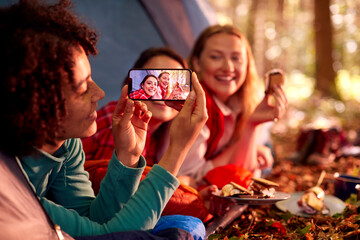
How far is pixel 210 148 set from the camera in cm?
238

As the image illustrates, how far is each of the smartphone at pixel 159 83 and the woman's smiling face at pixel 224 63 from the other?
3.43 ft

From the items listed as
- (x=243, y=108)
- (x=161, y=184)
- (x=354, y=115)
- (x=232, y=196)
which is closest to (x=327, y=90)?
(x=354, y=115)

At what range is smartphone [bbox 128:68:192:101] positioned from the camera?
1269 mm

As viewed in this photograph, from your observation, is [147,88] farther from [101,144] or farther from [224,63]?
[224,63]

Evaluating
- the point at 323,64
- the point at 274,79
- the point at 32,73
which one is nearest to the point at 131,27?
the point at 274,79

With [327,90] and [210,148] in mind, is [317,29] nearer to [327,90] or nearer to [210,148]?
[327,90]

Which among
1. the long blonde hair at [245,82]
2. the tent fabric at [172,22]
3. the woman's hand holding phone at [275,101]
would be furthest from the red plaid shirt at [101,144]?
the tent fabric at [172,22]

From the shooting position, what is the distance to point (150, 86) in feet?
4.22

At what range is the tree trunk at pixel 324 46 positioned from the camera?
6.52 m

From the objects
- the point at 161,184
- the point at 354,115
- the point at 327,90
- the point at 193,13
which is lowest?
the point at 354,115

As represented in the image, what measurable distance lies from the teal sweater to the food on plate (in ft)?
2.11

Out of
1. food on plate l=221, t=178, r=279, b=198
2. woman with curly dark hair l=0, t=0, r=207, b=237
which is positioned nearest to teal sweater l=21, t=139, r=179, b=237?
woman with curly dark hair l=0, t=0, r=207, b=237

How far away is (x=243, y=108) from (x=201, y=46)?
1.66 ft

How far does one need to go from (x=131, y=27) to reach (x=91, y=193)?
6.62 feet
